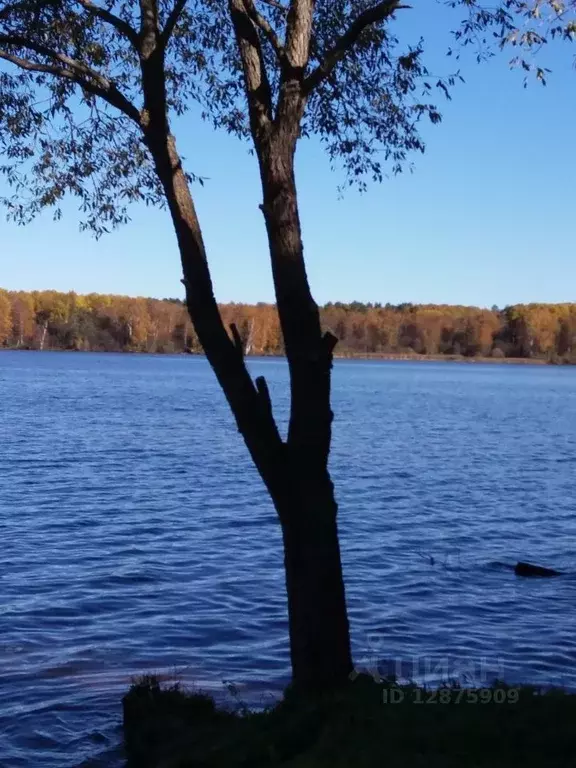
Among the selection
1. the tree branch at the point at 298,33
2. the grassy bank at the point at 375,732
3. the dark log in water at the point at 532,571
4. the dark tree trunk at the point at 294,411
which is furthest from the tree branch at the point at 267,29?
the dark log in water at the point at 532,571

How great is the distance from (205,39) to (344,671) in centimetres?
640

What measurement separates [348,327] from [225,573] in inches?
6083

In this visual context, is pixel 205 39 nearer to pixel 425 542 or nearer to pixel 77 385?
pixel 425 542

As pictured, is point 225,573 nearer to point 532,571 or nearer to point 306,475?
point 532,571

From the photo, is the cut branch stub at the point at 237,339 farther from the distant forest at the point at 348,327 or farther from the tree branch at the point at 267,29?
the distant forest at the point at 348,327

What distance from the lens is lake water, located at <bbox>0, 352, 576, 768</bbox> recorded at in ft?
37.0

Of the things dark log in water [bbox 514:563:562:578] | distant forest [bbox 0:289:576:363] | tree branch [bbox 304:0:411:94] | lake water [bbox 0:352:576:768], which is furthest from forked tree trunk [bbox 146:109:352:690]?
distant forest [bbox 0:289:576:363]

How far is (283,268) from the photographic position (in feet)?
25.9

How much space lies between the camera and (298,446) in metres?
7.84

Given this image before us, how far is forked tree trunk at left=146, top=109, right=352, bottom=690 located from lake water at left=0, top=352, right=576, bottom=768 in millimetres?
2193

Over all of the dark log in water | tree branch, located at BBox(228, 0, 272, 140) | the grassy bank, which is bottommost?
the dark log in water

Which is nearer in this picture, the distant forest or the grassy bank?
the grassy bank

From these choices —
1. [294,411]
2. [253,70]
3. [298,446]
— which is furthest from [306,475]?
[253,70]

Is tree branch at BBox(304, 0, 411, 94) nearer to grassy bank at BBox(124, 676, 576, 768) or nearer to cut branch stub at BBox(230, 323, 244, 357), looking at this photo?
cut branch stub at BBox(230, 323, 244, 357)
